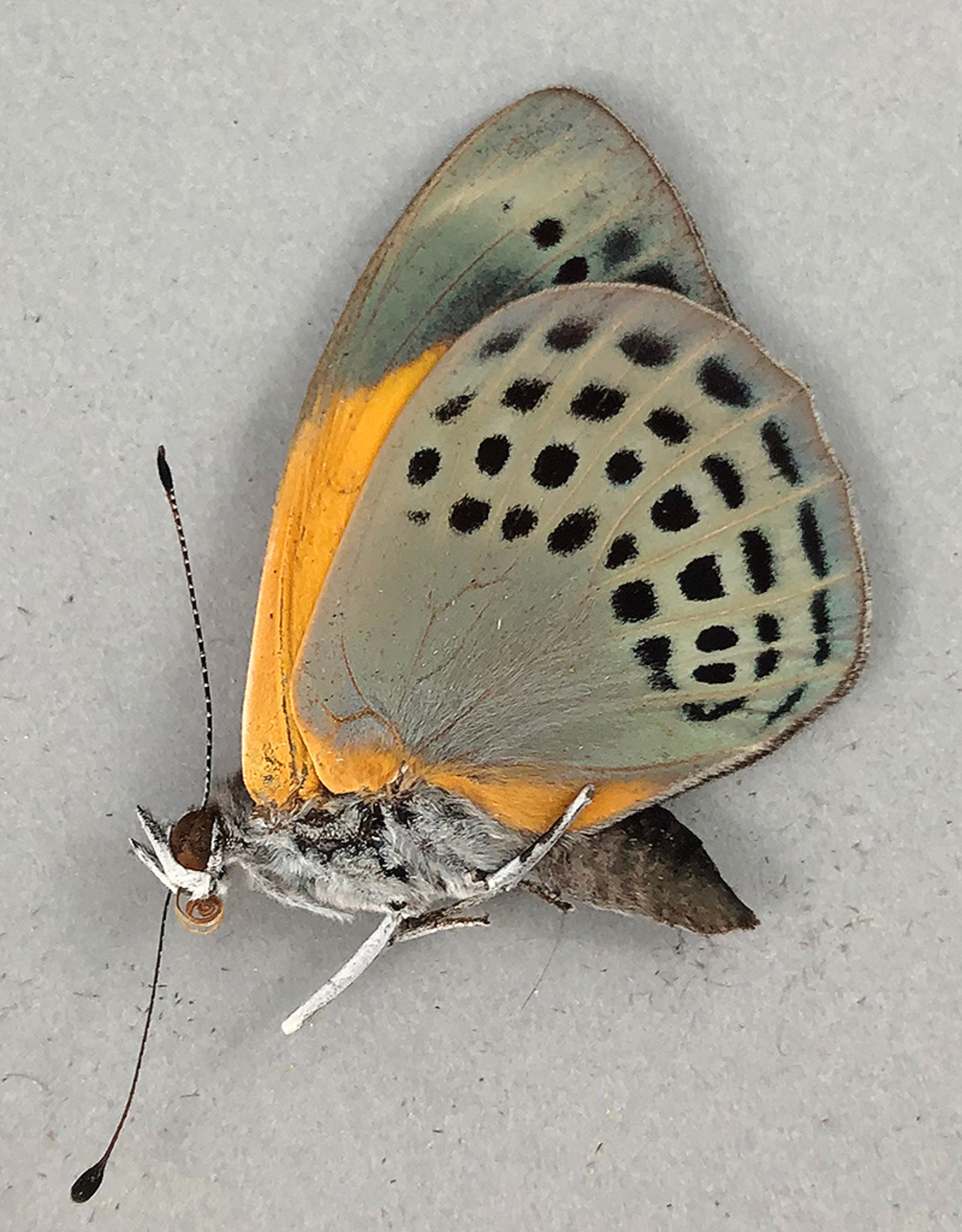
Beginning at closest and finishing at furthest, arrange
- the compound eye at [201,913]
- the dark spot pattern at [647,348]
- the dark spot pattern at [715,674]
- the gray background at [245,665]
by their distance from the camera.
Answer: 1. the dark spot pattern at [647,348]
2. the dark spot pattern at [715,674]
3. the compound eye at [201,913]
4. the gray background at [245,665]

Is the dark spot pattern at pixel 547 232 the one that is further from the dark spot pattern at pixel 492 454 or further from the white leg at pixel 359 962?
the white leg at pixel 359 962

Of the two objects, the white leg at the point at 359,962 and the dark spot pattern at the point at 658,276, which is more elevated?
the dark spot pattern at the point at 658,276

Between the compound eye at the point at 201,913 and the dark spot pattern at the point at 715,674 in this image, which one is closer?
the dark spot pattern at the point at 715,674

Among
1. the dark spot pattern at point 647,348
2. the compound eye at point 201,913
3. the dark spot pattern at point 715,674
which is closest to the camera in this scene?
the dark spot pattern at point 647,348

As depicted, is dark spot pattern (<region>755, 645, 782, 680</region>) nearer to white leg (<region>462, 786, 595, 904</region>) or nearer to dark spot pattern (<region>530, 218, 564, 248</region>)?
white leg (<region>462, 786, 595, 904</region>)

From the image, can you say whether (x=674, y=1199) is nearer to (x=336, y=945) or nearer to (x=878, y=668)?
(x=336, y=945)

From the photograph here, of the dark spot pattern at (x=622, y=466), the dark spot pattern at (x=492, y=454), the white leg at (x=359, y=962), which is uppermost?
the dark spot pattern at (x=622, y=466)

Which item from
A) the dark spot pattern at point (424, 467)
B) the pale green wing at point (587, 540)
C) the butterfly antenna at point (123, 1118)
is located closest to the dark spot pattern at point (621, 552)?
the pale green wing at point (587, 540)

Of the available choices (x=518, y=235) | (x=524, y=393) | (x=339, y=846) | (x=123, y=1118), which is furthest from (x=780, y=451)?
(x=123, y=1118)
